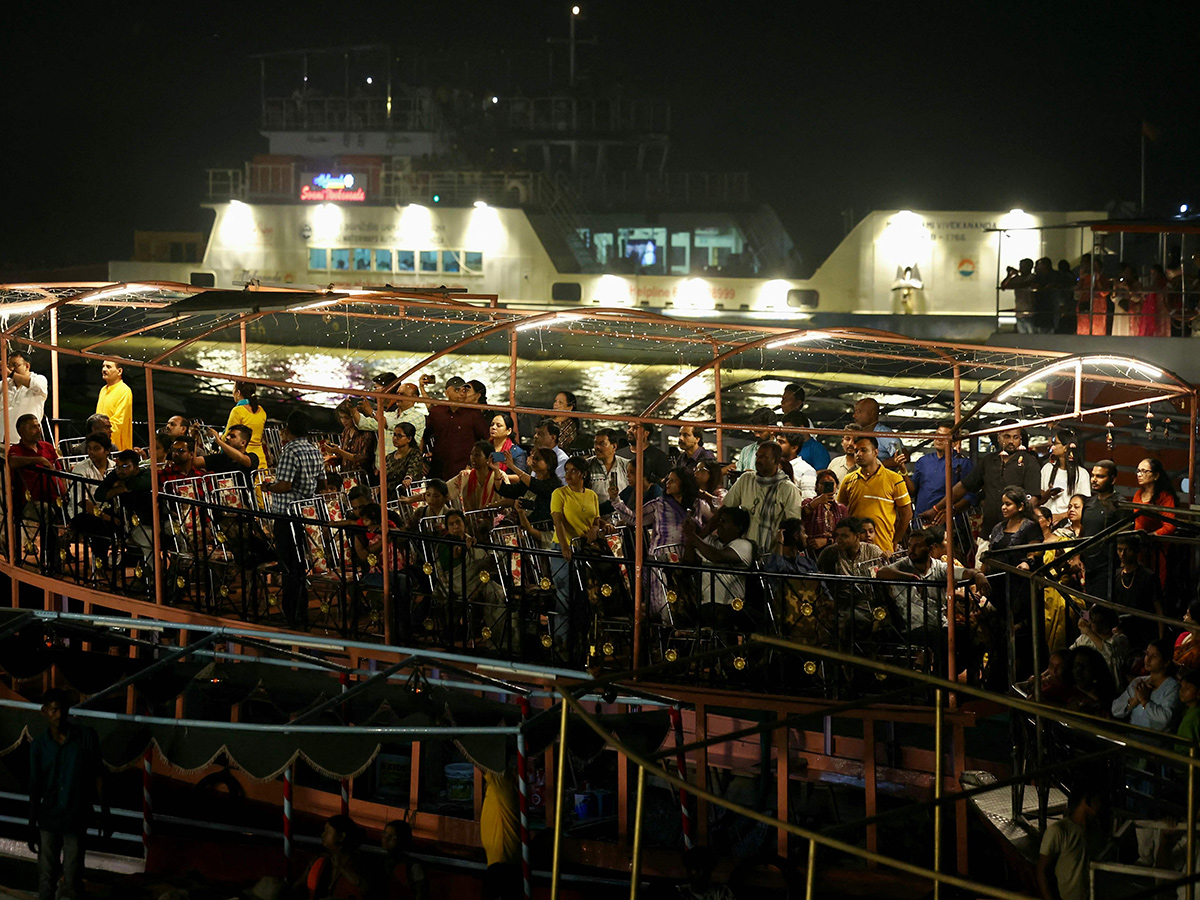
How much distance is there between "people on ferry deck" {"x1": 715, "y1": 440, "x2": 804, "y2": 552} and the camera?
10.6 meters

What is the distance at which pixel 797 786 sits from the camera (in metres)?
13.0

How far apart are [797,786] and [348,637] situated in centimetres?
492

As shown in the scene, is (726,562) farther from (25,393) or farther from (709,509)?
(25,393)

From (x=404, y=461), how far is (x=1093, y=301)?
14.9 m

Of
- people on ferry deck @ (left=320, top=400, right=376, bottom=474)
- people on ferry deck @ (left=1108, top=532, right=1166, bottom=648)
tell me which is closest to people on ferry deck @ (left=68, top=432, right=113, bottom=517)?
people on ferry deck @ (left=320, top=400, right=376, bottom=474)

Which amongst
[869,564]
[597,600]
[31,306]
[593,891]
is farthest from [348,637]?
[31,306]

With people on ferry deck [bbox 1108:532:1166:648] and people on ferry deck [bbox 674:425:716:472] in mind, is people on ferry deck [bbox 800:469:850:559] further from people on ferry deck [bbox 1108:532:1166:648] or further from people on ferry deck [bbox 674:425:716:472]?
people on ferry deck [bbox 1108:532:1166:648]

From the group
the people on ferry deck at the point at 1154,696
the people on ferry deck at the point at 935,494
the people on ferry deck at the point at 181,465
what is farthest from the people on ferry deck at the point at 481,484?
the people on ferry deck at the point at 1154,696

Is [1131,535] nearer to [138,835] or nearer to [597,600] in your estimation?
[597,600]

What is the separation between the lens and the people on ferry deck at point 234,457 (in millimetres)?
13281

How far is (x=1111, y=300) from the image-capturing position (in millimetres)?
23312

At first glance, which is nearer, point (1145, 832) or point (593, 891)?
point (1145, 832)

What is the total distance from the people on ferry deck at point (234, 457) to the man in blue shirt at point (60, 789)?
14.7 ft

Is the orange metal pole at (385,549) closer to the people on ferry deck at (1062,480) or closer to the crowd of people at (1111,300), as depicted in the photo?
the people on ferry deck at (1062,480)
